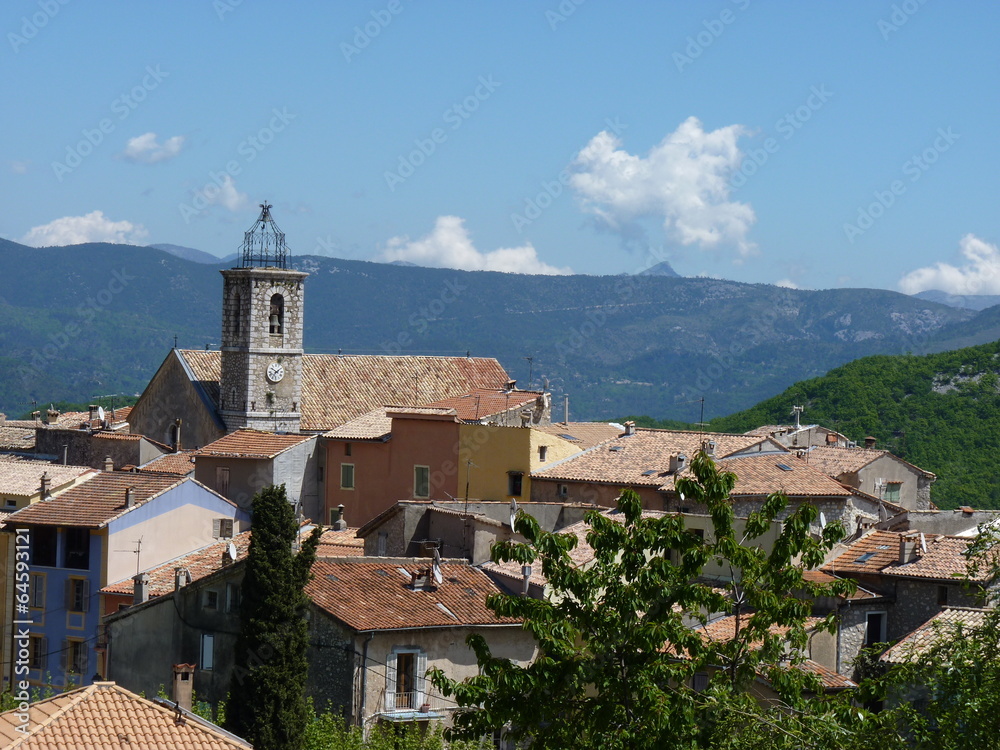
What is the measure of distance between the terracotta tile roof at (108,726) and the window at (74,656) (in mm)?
15861

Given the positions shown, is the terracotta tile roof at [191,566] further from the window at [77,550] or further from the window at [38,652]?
the window at [38,652]

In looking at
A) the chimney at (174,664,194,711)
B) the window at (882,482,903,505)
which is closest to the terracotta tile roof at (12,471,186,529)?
the chimney at (174,664,194,711)

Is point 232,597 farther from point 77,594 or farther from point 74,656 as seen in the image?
point 77,594

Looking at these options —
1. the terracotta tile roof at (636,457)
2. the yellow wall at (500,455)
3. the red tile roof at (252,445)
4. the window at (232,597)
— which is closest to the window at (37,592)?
the window at (232,597)

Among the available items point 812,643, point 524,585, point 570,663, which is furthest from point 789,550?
point 524,585

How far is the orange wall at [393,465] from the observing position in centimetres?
4362

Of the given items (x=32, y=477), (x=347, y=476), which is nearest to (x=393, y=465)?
(x=347, y=476)

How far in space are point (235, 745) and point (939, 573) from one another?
14.3 metres

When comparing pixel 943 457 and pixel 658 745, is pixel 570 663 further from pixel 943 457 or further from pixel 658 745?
pixel 943 457

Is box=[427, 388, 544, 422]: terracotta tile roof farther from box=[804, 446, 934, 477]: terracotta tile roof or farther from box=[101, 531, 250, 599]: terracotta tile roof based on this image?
box=[101, 531, 250, 599]: terracotta tile roof

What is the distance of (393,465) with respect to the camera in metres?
45.3

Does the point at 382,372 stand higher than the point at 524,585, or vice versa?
the point at 382,372

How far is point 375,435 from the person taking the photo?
46375mm

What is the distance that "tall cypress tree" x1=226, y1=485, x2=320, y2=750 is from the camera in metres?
22.6
